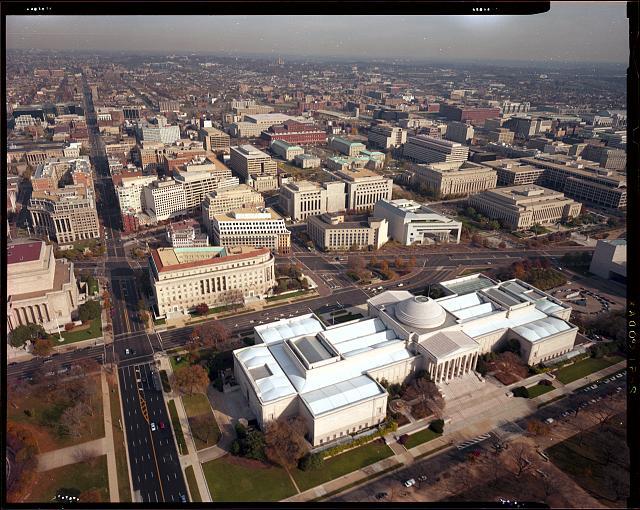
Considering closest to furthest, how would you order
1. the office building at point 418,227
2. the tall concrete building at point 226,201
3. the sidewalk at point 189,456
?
the sidewalk at point 189,456
the office building at point 418,227
the tall concrete building at point 226,201

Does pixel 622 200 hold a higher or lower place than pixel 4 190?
lower

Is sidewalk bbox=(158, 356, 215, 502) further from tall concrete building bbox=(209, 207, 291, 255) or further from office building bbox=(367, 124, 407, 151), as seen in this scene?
office building bbox=(367, 124, 407, 151)

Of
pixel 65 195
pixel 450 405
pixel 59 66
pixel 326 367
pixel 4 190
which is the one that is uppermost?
pixel 59 66

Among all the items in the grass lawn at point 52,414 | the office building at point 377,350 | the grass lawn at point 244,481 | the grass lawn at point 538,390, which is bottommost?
the grass lawn at point 538,390

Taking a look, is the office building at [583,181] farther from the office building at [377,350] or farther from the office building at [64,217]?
the office building at [64,217]

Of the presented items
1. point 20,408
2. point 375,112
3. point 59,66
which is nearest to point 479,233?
point 20,408

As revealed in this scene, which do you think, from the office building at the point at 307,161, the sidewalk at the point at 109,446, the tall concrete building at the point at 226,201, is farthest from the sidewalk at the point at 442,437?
the office building at the point at 307,161

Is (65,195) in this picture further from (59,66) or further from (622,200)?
(59,66)
